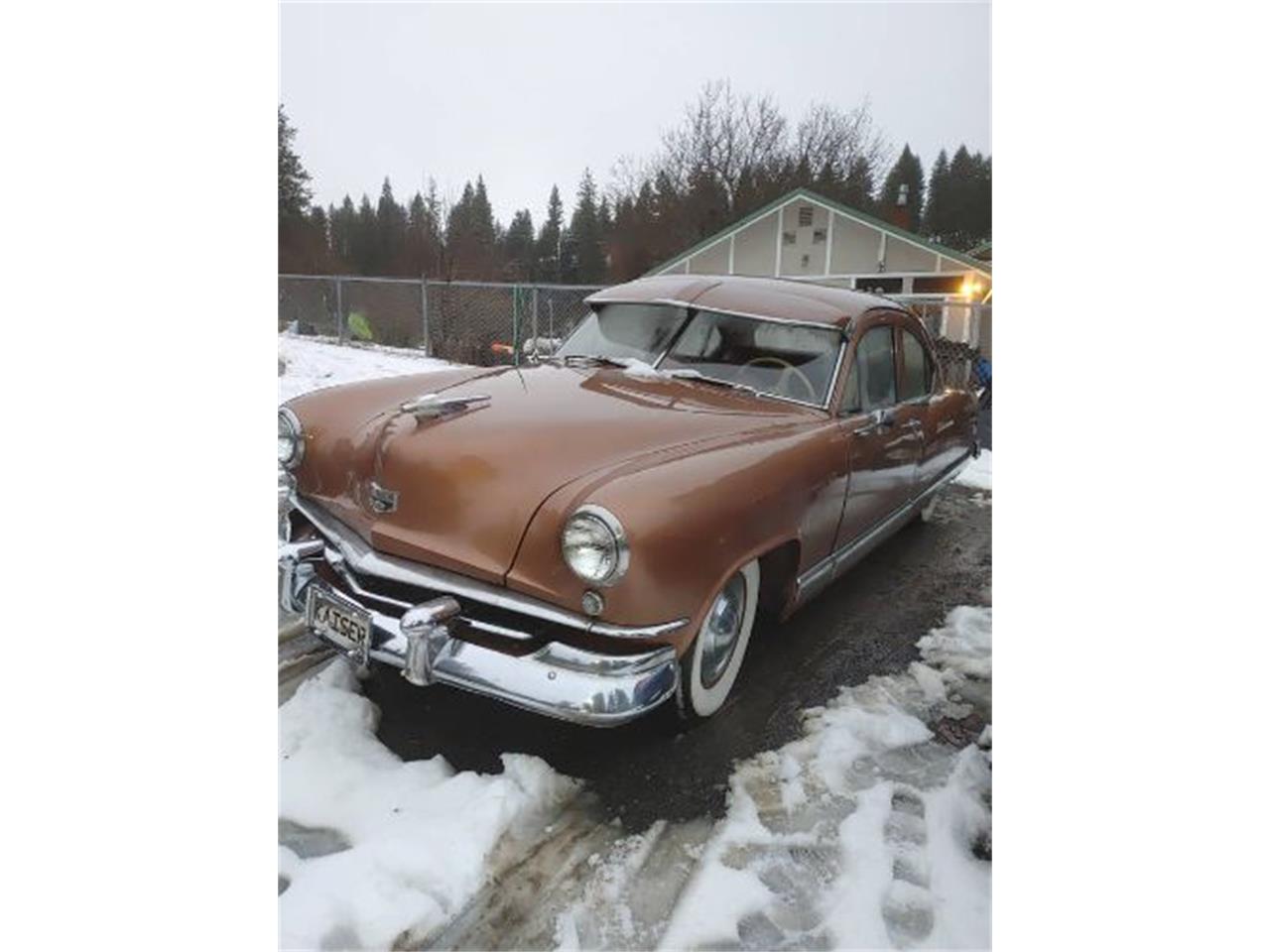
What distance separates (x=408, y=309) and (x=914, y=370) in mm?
1831

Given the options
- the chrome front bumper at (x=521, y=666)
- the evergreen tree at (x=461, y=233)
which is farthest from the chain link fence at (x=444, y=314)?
the chrome front bumper at (x=521, y=666)

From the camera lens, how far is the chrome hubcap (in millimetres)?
1747

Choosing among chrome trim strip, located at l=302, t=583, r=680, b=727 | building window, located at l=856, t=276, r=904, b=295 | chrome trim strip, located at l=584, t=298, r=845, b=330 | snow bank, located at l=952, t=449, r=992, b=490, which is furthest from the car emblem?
snow bank, located at l=952, t=449, r=992, b=490

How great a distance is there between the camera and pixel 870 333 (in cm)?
244

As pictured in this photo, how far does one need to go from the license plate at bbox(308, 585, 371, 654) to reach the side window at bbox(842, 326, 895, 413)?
1457mm

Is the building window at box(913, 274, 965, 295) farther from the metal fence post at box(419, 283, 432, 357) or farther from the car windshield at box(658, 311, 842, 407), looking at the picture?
the metal fence post at box(419, 283, 432, 357)

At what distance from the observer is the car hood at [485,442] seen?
4.96 ft

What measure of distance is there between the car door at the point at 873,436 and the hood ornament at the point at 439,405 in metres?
1.04

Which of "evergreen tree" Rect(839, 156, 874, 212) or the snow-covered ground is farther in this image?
"evergreen tree" Rect(839, 156, 874, 212)

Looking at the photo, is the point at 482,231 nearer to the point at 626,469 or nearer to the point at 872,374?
the point at 626,469

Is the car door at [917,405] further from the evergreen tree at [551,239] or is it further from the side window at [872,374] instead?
the evergreen tree at [551,239]
